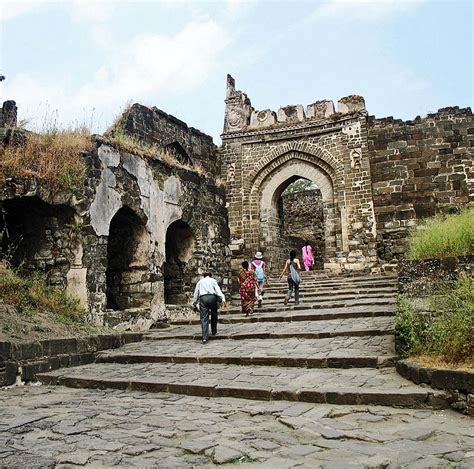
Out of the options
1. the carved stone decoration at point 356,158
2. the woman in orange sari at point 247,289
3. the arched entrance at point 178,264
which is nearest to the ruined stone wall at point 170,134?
the arched entrance at point 178,264

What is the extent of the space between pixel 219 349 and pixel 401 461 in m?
4.29

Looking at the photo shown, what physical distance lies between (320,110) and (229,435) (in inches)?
569

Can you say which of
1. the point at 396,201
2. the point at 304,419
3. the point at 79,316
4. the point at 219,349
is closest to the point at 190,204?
the point at 79,316

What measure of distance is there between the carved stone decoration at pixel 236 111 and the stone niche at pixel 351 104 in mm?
3471

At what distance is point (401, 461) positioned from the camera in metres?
2.79

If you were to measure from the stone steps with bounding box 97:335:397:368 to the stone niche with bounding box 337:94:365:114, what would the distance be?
10.8 metres

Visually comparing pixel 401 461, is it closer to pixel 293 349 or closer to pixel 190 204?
pixel 293 349

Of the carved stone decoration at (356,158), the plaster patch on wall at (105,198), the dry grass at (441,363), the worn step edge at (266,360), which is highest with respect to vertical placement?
the carved stone decoration at (356,158)

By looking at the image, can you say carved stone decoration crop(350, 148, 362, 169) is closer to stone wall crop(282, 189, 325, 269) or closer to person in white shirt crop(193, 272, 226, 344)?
stone wall crop(282, 189, 325, 269)

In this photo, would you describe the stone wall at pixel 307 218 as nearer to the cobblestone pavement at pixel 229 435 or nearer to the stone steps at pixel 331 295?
the stone steps at pixel 331 295

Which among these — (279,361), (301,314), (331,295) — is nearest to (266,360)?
(279,361)

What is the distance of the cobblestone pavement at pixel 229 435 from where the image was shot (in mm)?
2920

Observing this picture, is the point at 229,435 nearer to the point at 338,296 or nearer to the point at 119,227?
the point at 119,227

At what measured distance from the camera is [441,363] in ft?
13.7
